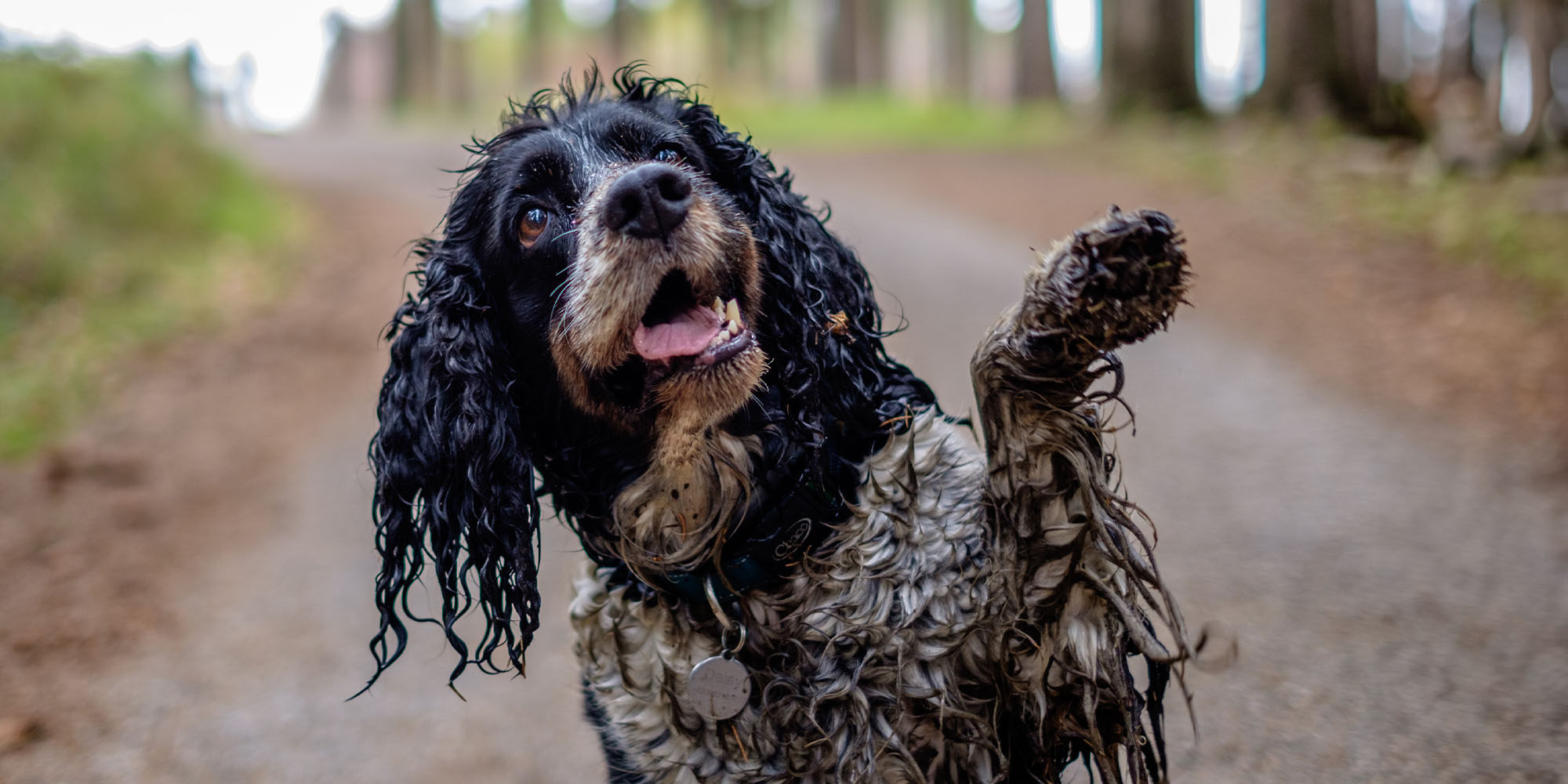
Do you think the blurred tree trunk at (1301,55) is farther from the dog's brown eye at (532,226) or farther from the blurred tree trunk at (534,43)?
the blurred tree trunk at (534,43)

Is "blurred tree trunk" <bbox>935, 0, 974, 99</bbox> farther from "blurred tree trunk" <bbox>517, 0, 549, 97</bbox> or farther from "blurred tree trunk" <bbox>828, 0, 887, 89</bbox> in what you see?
"blurred tree trunk" <bbox>517, 0, 549, 97</bbox>

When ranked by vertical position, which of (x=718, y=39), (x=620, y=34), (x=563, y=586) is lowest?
(x=563, y=586)

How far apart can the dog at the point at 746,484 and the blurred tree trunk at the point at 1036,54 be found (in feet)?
61.1

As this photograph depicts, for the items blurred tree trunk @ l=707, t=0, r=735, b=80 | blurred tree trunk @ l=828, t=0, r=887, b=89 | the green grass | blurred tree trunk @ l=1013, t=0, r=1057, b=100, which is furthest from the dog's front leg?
blurred tree trunk @ l=707, t=0, r=735, b=80

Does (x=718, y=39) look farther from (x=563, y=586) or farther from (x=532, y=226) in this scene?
(x=532, y=226)

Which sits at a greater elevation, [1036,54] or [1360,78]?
[1036,54]

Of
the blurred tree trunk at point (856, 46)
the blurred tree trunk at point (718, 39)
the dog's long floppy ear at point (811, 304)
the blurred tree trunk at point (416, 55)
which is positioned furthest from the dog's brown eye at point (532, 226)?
the blurred tree trunk at point (416, 55)

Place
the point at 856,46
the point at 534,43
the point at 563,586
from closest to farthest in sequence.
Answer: the point at 563,586 → the point at 856,46 → the point at 534,43

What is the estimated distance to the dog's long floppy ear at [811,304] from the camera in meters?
2.69

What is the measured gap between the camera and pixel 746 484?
2629 millimetres

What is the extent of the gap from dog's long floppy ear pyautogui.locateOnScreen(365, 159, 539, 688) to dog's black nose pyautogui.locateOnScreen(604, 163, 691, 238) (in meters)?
0.53

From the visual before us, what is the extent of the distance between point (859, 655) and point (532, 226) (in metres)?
1.33

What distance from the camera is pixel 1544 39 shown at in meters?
11.2

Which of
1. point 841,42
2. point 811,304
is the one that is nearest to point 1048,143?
point 811,304
